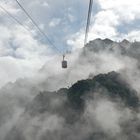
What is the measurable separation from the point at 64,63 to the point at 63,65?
1.58 ft

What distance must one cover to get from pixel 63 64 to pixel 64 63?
30 centimetres

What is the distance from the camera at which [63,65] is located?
204 feet

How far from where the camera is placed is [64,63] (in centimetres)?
6244

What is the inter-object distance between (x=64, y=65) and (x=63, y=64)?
0.37 m

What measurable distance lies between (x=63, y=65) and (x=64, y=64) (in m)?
0.29

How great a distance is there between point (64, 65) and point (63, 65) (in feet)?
0.85

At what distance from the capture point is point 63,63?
205ft

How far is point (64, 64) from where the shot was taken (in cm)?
6225

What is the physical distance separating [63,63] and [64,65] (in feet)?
1.96

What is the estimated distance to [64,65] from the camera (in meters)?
62.1

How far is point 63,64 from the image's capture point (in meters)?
62.3

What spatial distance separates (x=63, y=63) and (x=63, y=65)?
47 cm
